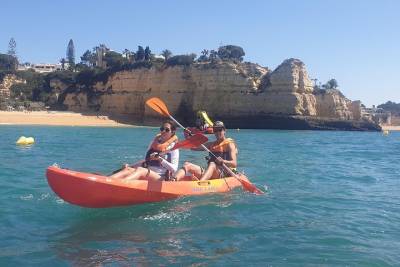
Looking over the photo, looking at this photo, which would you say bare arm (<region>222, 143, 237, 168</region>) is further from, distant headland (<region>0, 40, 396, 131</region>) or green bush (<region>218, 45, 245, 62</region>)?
green bush (<region>218, 45, 245, 62</region>)

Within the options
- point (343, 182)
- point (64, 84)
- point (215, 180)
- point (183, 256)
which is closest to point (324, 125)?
point (64, 84)

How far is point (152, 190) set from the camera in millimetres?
8711

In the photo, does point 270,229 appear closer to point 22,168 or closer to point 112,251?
point 112,251

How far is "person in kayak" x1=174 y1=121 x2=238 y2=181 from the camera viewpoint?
10.2 meters

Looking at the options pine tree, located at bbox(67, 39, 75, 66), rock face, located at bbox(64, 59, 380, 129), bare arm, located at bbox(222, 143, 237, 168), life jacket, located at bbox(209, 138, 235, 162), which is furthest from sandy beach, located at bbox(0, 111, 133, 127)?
pine tree, located at bbox(67, 39, 75, 66)

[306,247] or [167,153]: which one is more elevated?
[167,153]

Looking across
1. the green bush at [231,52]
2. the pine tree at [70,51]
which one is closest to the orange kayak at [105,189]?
the green bush at [231,52]

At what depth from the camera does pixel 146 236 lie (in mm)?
7066

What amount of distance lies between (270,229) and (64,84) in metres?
72.7

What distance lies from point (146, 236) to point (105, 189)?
1.41 m

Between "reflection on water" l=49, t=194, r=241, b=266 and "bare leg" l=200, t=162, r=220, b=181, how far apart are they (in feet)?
2.69

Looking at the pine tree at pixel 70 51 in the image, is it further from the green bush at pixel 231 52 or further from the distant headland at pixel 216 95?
the green bush at pixel 231 52

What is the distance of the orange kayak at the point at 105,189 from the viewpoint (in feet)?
25.8

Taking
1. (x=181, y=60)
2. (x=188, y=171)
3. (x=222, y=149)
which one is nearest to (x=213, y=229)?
(x=188, y=171)
